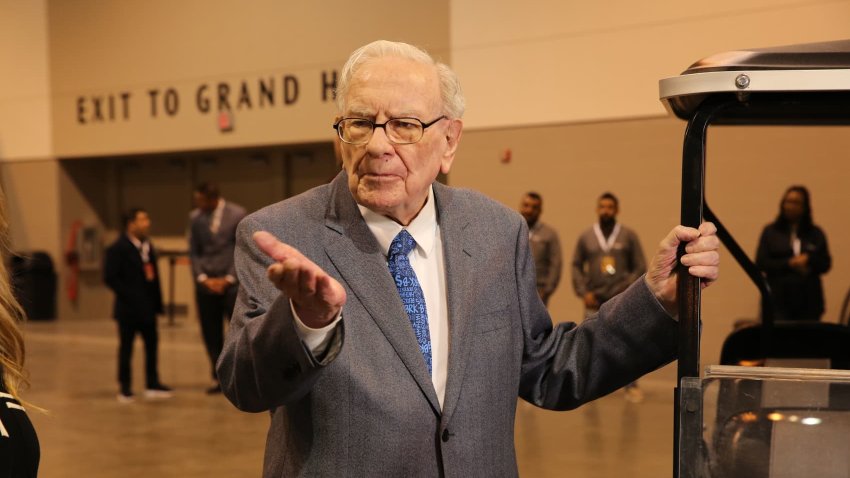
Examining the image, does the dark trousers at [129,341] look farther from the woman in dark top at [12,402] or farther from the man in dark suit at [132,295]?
the woman in dark top at [12,402]

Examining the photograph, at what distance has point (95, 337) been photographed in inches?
590

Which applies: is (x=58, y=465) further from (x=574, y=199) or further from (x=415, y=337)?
(x=574, y=199)

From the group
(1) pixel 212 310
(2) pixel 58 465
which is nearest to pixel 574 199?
(1) pixel 212 310

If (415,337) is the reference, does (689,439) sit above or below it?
below

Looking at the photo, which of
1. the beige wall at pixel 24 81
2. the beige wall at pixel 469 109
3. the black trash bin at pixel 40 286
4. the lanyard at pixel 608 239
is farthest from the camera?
the beige wall at pixel 24 81

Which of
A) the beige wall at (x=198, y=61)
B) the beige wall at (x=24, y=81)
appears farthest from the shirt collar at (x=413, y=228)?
the beige wall at (x=24, y=81)

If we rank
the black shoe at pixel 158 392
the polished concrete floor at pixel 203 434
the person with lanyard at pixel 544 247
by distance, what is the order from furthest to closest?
the person with lanyard at pixel 544 247 → the black shoe at pixel 158 392 → the polished concrete floor at pixel 203 434

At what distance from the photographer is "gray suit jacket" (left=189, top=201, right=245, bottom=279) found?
9477 mm

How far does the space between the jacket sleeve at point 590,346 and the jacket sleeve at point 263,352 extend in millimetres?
632

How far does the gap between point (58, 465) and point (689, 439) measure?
223 inches

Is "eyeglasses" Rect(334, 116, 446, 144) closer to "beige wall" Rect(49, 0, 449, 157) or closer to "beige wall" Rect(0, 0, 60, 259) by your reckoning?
"beige wall" Rect(49, 0, 449, 157)

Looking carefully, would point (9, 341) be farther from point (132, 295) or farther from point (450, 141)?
point (132, 295)

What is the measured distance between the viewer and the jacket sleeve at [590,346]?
8.18ft

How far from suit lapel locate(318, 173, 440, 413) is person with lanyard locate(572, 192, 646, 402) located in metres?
7.02
